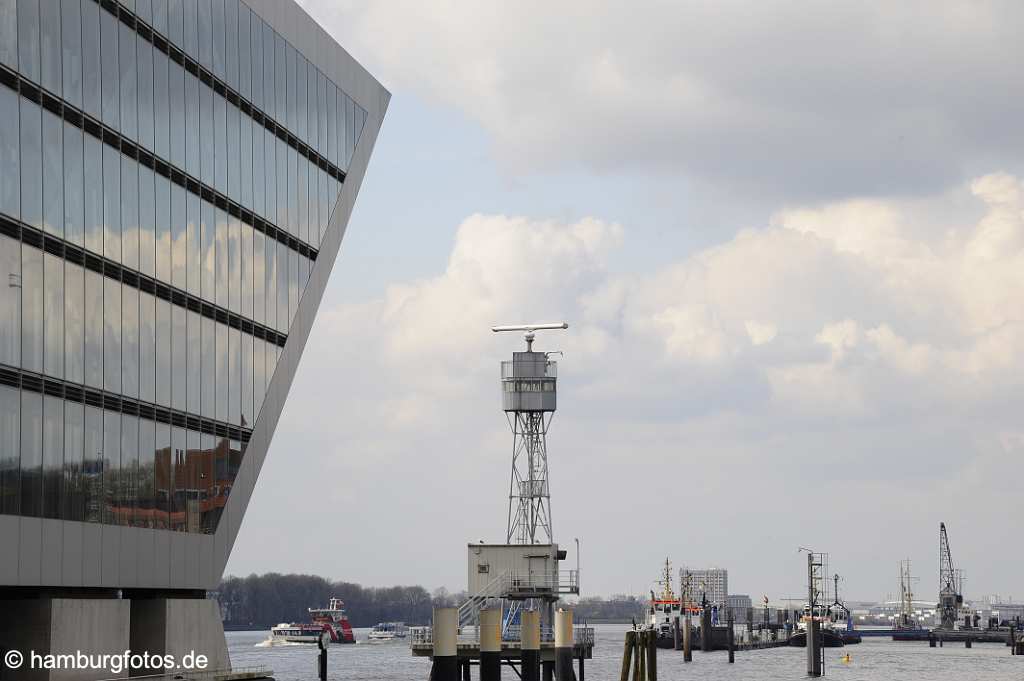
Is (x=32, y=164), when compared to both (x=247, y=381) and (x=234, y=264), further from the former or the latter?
(x=247, y=381)

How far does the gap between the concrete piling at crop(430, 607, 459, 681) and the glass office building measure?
8.41 m

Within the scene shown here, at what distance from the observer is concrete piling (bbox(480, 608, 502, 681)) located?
56.7 meters

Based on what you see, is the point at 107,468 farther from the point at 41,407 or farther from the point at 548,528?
the point at 548,528

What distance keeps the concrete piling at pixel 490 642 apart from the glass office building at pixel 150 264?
9991mm

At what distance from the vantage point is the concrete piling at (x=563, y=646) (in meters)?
60.8

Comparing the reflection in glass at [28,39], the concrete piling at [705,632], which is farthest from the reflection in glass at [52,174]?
the concrete piling at [705,632]

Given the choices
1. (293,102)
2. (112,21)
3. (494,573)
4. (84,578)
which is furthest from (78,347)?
(494,573)

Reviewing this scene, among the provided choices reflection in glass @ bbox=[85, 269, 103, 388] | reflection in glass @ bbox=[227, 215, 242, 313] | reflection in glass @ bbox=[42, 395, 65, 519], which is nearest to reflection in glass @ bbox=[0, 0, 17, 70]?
reflection in glass @ bbox=[85, 269, 103, 388]

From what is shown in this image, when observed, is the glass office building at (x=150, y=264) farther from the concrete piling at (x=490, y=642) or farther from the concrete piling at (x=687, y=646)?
the concrete piling at (x=687, y=646)

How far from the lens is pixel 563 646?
6141 centimetres

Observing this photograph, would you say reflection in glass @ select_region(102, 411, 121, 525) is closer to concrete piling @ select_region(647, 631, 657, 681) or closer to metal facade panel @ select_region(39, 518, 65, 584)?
metal facade panel @ select_region(39, 518, 65, 584)

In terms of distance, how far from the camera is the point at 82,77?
45.2 m

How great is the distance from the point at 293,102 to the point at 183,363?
14.3 meters

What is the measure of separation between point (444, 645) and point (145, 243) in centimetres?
1693
